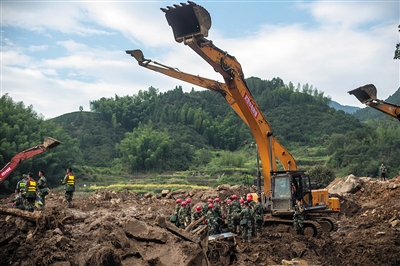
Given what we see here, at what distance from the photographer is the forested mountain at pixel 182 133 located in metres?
42.9

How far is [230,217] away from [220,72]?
4064 mm

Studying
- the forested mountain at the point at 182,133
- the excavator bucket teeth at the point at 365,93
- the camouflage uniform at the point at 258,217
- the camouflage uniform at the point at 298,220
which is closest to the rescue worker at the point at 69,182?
the camouflage uniform at the point at 258,217

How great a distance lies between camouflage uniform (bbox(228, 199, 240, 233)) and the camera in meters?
12.5

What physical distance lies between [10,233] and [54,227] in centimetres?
82

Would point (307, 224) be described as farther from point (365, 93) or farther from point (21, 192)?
point (21, 192)

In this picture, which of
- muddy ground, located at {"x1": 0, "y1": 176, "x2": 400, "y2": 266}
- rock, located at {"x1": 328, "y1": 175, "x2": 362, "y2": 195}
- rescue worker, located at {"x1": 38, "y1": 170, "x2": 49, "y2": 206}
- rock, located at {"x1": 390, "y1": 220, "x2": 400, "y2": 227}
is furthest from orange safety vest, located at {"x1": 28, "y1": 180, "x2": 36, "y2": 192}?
rock, located at {"x1": 328, "y1": 175, "x2": 362, "y2": 195}

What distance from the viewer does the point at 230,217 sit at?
12.7m

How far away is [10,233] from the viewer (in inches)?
333

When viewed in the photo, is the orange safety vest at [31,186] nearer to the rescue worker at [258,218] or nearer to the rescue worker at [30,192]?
the rescue worker at [30,192]

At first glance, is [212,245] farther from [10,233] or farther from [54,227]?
[10,233]

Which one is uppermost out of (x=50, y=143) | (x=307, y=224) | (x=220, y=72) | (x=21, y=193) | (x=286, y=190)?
(x=220, y=72)

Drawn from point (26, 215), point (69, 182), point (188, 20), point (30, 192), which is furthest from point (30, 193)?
point (188, 20)

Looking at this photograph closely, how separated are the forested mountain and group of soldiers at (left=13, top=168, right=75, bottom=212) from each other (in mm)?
24419

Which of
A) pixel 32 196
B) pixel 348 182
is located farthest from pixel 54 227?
pixel 348 182
